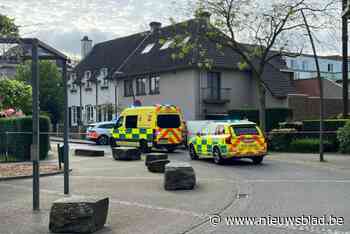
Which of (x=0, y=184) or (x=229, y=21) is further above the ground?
(x=229, y=21)

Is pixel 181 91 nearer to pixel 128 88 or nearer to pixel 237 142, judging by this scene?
pixel 128 88

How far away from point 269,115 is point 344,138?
33.8 feet

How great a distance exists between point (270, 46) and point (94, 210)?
2073 cm

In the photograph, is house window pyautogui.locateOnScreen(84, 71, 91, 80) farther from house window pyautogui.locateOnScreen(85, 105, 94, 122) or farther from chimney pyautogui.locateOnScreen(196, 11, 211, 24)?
chimney pyautogui.locateOnScreen(196, 11, 211, 24)

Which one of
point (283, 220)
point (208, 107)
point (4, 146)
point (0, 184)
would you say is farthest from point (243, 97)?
point (283, 220)

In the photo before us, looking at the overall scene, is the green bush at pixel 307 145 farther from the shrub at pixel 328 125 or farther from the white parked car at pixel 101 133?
the white parked car at pixel 101 133

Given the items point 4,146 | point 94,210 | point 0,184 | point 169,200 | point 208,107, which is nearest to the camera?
point 94,210

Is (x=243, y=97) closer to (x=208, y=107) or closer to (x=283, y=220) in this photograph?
(x=208, y=107)

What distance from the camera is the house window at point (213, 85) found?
130 ft

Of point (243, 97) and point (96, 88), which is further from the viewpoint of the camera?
point (96, 88)

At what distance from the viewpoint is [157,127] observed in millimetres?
25844

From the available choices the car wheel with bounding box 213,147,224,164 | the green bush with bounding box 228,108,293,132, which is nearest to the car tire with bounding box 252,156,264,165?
the car wheel with bounding box 213,147,224,164

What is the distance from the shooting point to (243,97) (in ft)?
136

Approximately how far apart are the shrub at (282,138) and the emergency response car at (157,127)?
4573mm
